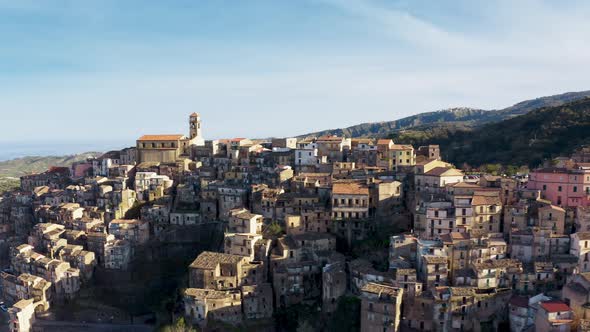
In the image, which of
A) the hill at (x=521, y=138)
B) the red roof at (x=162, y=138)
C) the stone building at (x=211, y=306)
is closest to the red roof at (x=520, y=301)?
the stone building at (x=211, y=306)

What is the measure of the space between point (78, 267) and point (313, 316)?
26.5m

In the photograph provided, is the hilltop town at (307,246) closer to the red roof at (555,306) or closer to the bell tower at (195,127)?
the red roof at (555,306)

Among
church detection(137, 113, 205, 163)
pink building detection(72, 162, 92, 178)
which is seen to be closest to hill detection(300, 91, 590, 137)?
church detection(137, 113, 205, 163)

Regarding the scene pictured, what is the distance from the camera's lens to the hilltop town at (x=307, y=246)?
32.1 metres

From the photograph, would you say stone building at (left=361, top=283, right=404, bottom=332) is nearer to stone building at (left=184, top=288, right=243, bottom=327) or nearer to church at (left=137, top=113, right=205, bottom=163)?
stone building at (left=184, top=288, right=243, bottom=327)

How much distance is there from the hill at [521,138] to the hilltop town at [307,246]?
846 inches

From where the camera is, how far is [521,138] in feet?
268

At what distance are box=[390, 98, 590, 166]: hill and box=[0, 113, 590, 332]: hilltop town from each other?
70.5ft

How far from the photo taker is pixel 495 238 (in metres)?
36.0

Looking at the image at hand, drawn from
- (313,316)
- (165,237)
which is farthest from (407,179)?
(165,237)

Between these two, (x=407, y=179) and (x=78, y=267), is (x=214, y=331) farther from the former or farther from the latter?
(x=407, y=179)

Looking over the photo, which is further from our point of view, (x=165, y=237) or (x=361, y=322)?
(x=165, y=237)

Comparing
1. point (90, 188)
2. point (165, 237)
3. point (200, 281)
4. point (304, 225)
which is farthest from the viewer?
point (90, 188)

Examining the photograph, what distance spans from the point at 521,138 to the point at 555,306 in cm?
6048
